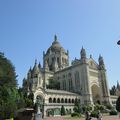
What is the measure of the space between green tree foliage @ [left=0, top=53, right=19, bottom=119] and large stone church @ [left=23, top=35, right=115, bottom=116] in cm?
1858

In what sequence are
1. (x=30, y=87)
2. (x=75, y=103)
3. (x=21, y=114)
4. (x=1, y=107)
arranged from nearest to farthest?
1. (x=21, y=114)
2. (x=1, y=107)
3. (x=30, y=87)
4. (x=75, y=103)

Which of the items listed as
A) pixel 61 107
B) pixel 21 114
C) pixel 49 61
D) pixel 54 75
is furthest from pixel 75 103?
pixel 21 114

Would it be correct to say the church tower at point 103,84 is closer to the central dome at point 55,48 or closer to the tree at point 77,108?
the tree at point 77,108

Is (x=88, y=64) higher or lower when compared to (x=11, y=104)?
higher

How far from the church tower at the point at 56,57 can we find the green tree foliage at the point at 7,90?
48299 millimetres

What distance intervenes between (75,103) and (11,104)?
39505 mm

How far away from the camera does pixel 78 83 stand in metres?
76.1

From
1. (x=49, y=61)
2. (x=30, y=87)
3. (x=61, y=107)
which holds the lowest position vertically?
(x=61, y=107)

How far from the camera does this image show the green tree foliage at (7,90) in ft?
104

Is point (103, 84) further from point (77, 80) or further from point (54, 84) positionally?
point (54, 84)

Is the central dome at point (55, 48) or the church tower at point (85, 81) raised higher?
the central dome at point (55, 48)

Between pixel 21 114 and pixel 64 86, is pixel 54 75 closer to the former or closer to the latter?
Answer: pixel 64 86

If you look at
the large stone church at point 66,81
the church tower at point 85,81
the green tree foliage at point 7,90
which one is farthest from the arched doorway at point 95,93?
the green tree foliage at point 7,90

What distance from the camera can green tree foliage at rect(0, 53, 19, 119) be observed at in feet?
104
